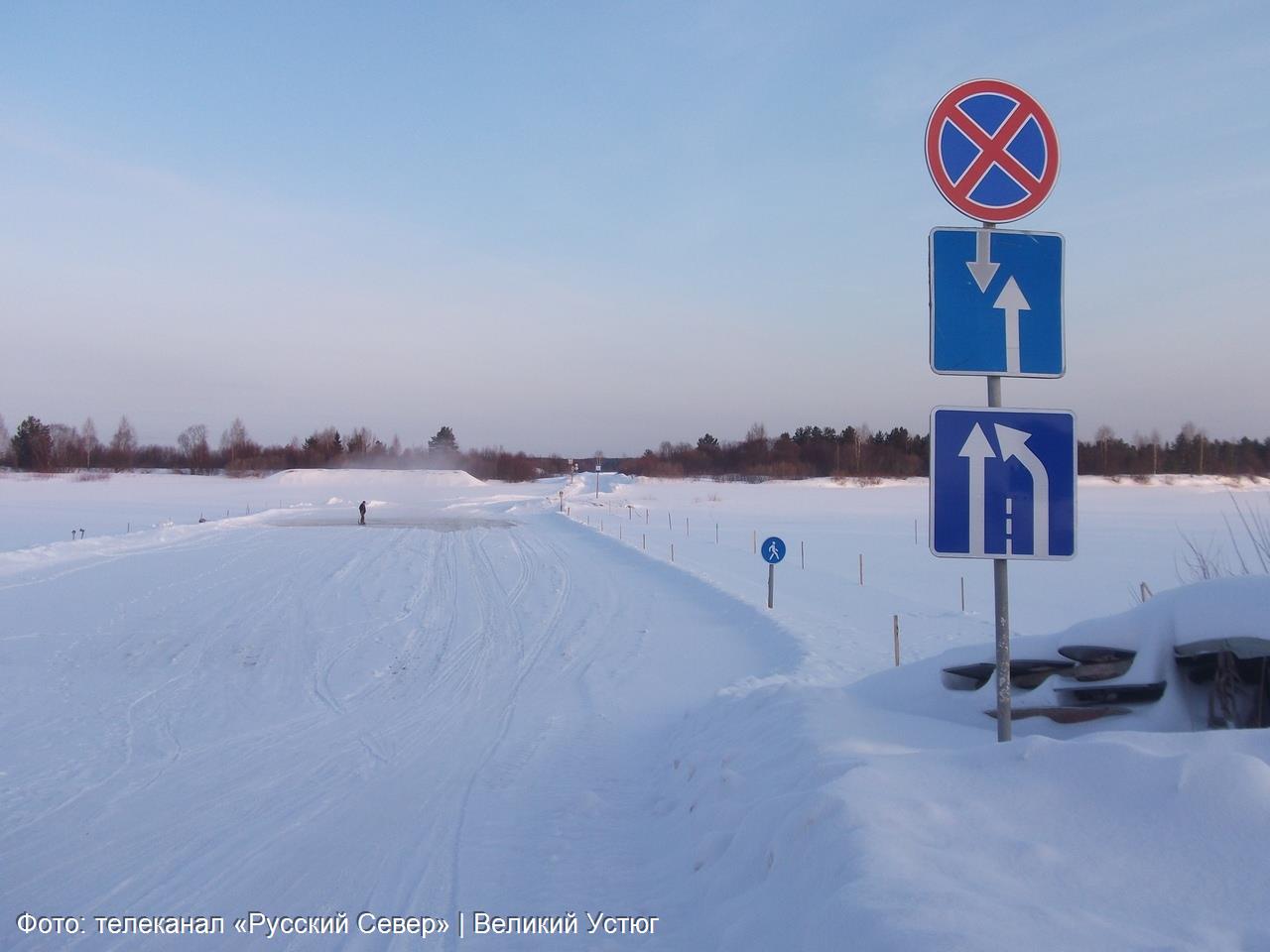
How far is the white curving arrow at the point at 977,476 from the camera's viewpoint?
431 cm

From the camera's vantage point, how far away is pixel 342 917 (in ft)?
16.1

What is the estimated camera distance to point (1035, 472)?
4340 mm

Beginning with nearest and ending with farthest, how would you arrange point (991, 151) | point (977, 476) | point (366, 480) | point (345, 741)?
point (977, 476)
point (991, 151)
point (345, 741)
point (366, 480)

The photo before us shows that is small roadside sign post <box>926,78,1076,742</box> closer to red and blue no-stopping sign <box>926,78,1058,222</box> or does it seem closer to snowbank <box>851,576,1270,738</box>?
red and blue no-stopping sign <box>926,78,1058,222</box>

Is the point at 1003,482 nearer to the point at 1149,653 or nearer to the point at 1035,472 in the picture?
the point at 1035,472

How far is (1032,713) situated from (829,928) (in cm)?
338

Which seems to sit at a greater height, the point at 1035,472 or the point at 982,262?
the point at 982,262

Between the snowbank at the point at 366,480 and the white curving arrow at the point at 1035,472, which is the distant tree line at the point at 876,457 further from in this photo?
the white curving arrow at the point at 1035,472

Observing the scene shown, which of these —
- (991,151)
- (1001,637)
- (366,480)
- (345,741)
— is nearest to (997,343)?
(991,151)

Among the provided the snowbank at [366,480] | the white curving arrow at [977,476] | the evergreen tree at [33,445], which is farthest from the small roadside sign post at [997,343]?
the evergreen tree at [33,445]

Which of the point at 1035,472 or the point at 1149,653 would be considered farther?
the point at 1149,653

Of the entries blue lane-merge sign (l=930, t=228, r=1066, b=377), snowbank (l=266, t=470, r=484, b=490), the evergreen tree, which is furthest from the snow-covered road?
the evergreen tree

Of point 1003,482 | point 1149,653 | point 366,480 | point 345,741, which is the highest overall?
point 1003,482

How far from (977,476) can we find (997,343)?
67 cm
